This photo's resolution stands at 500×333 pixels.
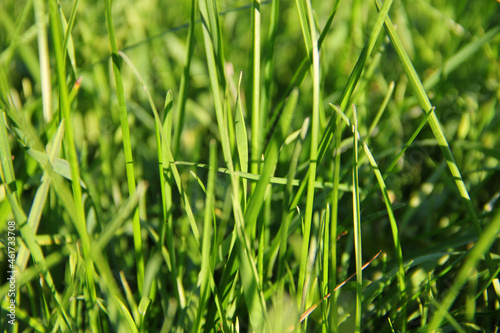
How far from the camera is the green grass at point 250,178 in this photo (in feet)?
1.38

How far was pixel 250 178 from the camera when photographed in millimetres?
450

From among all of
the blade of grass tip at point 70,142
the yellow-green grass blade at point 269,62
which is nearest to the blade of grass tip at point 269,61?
the yellow-green grass blade at point 269,62

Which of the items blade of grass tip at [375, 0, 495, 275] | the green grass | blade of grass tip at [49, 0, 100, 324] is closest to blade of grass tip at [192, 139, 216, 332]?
the green grass

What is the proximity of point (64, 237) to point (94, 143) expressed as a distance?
0.29 meters

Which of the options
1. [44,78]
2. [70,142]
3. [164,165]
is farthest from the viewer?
[44,78]

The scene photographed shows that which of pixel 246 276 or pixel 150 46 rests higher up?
pixel 150 46

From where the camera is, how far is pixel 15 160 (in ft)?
2.19

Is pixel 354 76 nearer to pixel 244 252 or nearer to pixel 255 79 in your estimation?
pixel 255 79

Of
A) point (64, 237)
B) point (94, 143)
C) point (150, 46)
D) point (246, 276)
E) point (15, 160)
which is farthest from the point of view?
point (150, 46)

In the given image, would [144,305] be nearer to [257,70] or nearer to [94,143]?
[257,70]

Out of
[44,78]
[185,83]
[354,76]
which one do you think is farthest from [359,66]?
[44,78]

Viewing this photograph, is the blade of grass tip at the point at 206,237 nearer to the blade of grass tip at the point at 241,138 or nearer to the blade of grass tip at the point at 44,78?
the blade of grass tip at the point at 241,138

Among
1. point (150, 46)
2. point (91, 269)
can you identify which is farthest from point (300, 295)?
point (150, 46)

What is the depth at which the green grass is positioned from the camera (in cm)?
42
